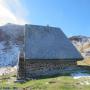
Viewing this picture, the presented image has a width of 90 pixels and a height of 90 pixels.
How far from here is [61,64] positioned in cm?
3166

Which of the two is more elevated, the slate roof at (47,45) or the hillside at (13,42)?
the hillside at (13,42)

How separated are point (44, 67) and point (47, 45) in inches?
126

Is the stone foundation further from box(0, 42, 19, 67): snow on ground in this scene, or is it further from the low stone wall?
box(0, 42, 19, 67): snow on ground

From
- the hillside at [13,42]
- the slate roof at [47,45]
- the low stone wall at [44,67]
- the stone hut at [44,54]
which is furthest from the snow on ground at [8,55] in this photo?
the low stone wall at [44,67]

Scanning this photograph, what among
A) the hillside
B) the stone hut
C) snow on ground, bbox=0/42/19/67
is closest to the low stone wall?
the stone hut

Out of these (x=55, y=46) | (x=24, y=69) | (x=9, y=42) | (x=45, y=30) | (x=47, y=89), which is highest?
(x=9, y=42)

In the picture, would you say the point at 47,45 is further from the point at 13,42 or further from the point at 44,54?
the point at 13,42

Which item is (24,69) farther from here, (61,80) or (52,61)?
(61,80)

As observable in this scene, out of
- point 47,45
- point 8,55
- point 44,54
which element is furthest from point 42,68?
point 8,55

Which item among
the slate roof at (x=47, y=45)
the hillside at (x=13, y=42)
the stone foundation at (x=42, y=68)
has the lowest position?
the stone foundation at (x=42, y=68)

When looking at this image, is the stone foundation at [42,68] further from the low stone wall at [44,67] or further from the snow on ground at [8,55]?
the snow on ground at [8,55]

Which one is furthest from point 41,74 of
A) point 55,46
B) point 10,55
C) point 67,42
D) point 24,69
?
point 10,55

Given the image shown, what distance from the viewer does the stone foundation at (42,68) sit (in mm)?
29484

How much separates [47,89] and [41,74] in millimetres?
8945
